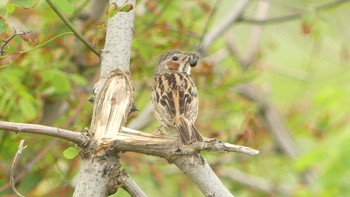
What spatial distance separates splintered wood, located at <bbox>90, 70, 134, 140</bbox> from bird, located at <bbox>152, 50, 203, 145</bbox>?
190mm

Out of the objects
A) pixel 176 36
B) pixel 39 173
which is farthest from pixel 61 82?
pixel 176 36

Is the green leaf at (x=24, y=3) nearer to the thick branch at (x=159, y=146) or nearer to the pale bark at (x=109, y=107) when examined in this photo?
the pale bark at (x=109, y=107)

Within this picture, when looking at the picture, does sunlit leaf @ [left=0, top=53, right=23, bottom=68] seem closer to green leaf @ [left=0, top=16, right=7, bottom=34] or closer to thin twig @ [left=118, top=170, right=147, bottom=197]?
green leaf @ [left=0, top=16, right=7, bottom=34]

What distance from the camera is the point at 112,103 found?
→ 2.69 metres

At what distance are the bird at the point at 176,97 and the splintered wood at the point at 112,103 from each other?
190 millimetres

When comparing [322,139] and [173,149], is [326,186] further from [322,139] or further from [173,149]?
[173,149]

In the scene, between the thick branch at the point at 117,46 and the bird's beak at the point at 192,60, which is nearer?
the thick branch at the point at 117,46

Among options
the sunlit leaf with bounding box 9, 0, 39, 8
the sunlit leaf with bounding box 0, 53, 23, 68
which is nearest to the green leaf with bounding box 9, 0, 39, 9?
the sunlit leaf with bounding box 9, 0, 39, 8

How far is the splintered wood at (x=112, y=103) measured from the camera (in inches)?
103

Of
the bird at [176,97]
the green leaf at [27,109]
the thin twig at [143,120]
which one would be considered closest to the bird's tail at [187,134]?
the bird at [176,97]

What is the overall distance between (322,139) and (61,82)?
394 centimetres

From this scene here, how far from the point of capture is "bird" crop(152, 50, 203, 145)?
2785 mm

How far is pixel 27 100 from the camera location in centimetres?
387

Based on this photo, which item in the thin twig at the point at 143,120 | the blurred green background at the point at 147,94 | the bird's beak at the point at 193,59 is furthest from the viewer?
the thin twig at the point at 143,120
